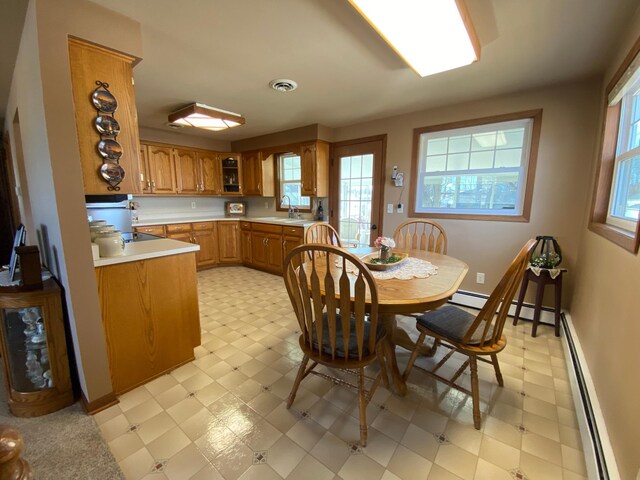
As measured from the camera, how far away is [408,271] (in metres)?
1.79

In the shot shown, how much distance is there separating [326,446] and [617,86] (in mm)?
2831

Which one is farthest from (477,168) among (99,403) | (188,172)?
(188,172)

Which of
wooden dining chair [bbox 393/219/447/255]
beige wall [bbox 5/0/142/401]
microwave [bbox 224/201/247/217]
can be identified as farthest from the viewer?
microwave [bbox 224/201/247/217]

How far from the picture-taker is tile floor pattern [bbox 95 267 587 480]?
1.25m

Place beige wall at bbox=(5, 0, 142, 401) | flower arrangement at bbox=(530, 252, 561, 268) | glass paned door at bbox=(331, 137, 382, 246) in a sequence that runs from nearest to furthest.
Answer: beige wall at bbox=(5, 0, 142, 401) < flower arrangement at bbox=(530, 252, 561, 268) < glass paned door at bbox=(331, 137, 382, 246)

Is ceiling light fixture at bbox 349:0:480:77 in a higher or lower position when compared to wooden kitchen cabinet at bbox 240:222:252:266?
higher

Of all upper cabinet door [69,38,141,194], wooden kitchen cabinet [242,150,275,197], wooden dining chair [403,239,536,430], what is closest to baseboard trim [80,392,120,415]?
upper cabinet door [69,38,141,194]

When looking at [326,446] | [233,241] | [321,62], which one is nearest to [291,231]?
[233,241]

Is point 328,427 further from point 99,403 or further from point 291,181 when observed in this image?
point 291,181

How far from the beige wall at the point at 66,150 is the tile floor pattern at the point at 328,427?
479mm

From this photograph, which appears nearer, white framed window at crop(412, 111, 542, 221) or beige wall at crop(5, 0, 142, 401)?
beige wall at crop(5, 0, 142, 401)

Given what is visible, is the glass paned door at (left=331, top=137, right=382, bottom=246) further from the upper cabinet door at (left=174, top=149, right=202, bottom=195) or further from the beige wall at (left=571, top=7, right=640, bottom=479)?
the upper cabinet door at (left=174, top=149, right=202, bottom=195)

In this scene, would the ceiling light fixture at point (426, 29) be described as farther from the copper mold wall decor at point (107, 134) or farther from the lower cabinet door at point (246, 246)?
the lower cabinet door at point (246, 246)

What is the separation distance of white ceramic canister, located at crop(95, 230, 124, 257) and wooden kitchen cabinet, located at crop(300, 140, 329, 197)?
8.79 feet
